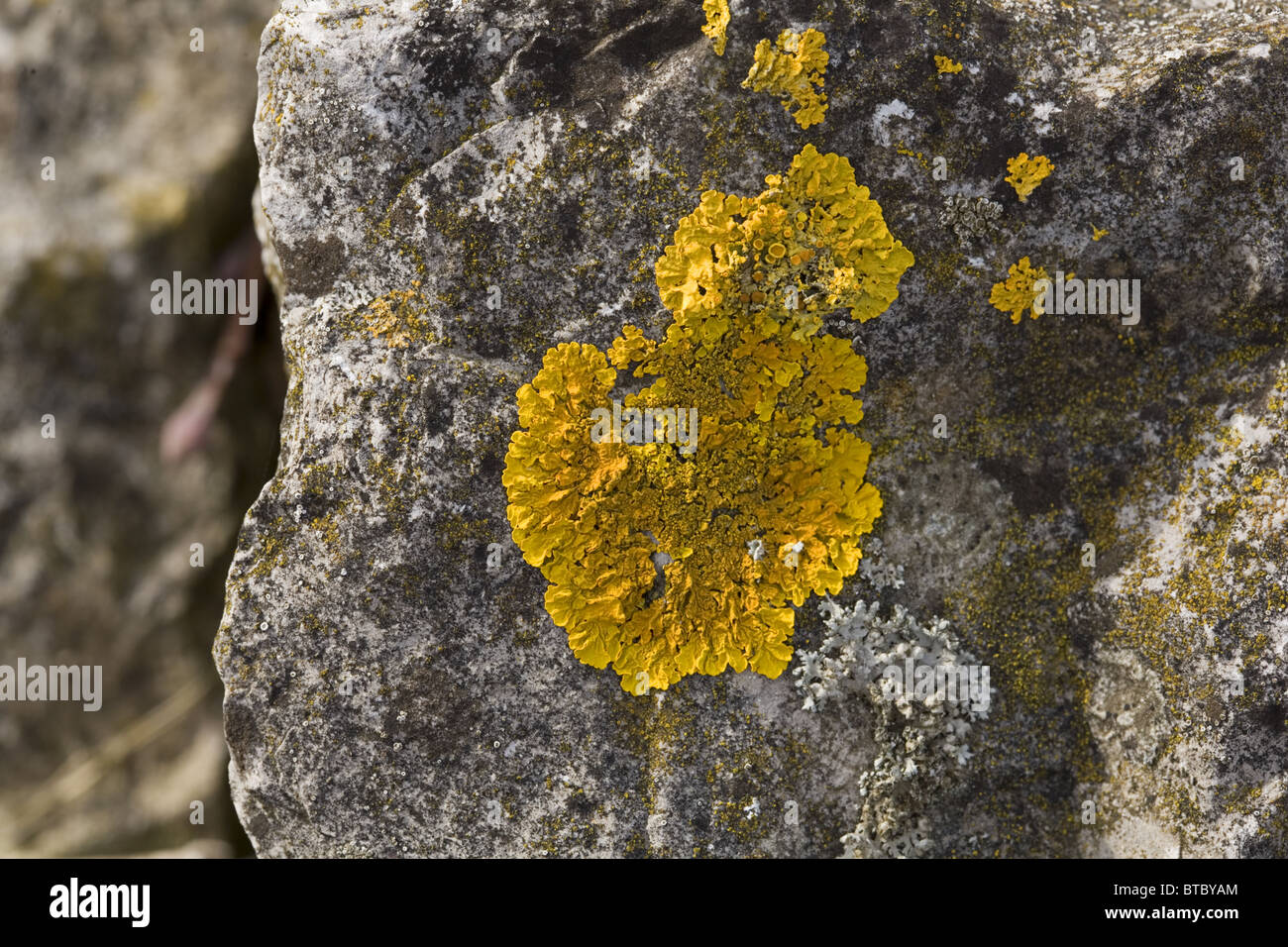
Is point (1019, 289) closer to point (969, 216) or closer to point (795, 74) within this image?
point (969, 216)

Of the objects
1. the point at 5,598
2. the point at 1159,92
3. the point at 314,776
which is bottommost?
the point at 5,598

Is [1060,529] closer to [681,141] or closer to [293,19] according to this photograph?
[681,141]

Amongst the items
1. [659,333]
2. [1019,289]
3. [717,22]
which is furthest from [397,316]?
[1019,289]

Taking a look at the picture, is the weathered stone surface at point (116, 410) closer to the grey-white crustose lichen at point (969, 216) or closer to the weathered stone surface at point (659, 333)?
the weathered stone surface at point (659, 333)

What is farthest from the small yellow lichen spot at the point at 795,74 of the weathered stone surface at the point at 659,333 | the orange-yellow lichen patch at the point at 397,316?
the orange-yellow lichen patch at the point at 397,316

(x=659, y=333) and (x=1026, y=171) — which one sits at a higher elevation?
(x=1026, y=171)

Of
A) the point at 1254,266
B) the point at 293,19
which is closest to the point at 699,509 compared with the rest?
the point at 1254,266
